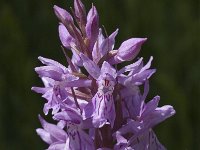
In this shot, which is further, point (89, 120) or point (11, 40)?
point (11, 40)

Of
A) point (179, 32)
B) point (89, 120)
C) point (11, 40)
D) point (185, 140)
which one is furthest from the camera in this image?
point (179, 32)

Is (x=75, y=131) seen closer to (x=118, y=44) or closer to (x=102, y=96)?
(x=102, y=96)

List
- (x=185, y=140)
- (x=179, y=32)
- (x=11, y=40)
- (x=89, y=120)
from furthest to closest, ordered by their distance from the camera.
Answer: (x=179, y=32) < (x=11, y=40) < (x=185, y=140) < (x=89, y=120)

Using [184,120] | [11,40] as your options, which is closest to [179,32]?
[184,120]

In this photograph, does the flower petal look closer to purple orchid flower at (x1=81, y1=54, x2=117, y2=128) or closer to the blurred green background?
purple orchid flower at (x1=81, y1=54, x2=117, y2=128)

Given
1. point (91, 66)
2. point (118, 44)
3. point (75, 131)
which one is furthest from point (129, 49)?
point (118, 44)

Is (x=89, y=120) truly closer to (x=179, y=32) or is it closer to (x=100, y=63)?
(x=100, y=63)

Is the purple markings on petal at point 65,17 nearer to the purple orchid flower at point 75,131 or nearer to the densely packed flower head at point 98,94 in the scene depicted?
the densely packed flower head at point 98,94

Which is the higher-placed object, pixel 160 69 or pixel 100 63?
pixel 100 63
